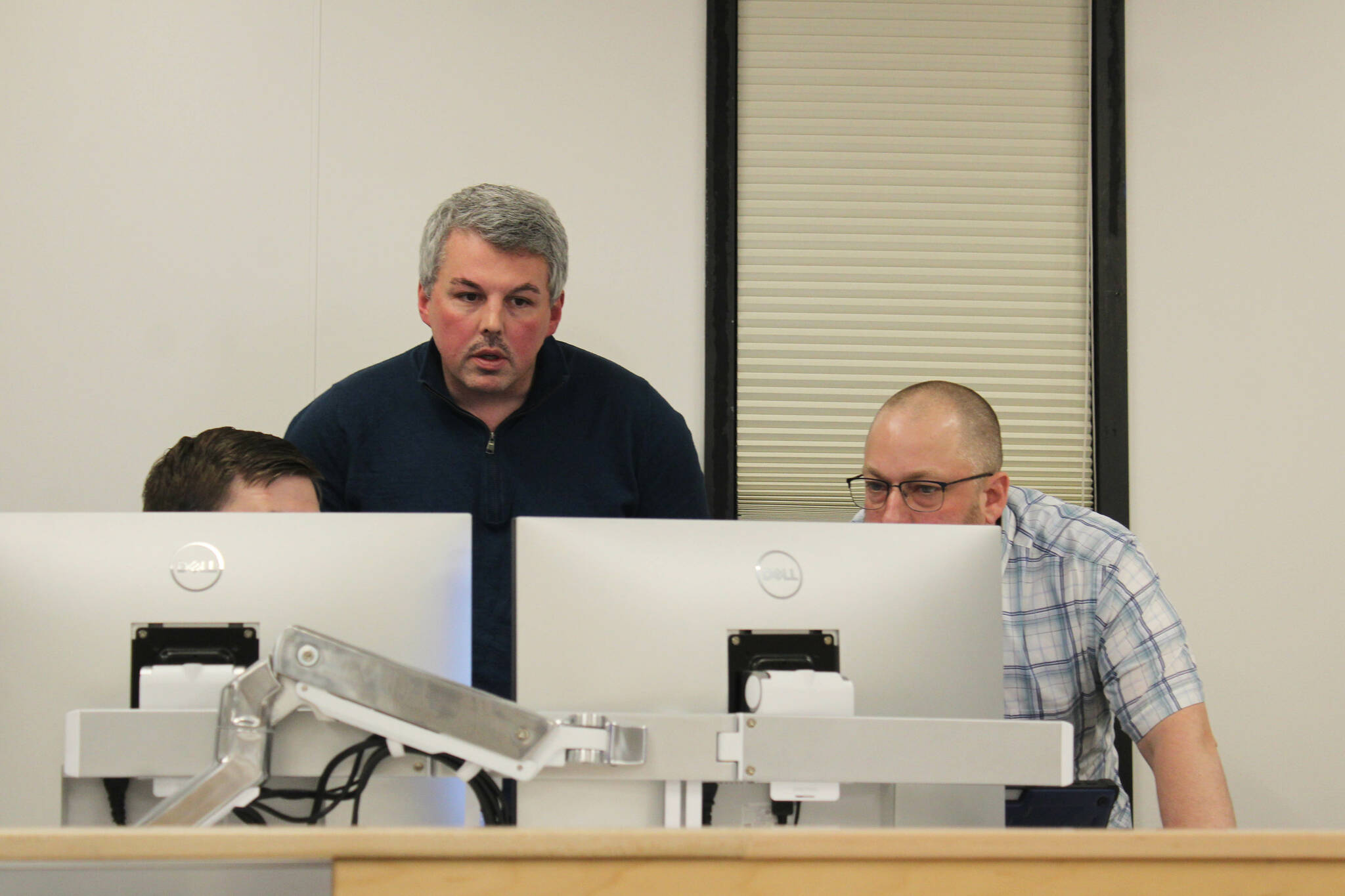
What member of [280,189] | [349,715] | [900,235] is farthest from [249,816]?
[900,235]

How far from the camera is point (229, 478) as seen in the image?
156cm

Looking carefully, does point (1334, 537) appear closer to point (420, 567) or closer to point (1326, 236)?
point (1326, 236)

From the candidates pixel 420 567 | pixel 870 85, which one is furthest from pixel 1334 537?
pixel 420 567

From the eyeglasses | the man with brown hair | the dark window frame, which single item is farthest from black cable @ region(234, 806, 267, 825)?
the dark window frame

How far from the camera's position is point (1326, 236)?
304cm

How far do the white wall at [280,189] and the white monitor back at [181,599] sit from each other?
176 cm

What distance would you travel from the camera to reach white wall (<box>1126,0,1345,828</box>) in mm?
2971

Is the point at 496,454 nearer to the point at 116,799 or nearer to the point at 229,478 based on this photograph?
the point at 229,478

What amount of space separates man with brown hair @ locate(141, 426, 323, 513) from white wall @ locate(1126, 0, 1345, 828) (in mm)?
2163

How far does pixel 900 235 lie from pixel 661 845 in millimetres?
2404

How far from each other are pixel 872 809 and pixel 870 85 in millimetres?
2265

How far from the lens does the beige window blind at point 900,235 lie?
2.98 m

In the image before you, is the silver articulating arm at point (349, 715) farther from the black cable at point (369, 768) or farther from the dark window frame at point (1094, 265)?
the dark window frame at point (1094, 265)

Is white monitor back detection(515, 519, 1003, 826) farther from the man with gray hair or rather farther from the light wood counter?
the man with gray hair
